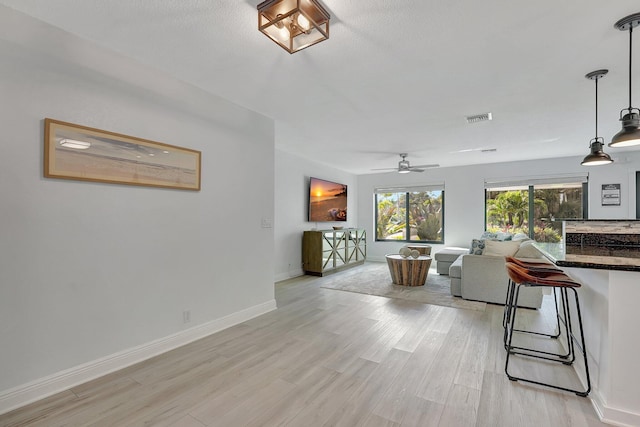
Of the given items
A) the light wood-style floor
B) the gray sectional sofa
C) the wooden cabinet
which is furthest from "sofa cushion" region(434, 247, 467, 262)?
the light wood-style floor

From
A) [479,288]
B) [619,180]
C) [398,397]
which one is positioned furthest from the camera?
[619,180]

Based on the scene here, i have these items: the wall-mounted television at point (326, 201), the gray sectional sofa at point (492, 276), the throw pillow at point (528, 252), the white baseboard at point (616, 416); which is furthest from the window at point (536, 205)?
the white baseboard at point (616, 416)

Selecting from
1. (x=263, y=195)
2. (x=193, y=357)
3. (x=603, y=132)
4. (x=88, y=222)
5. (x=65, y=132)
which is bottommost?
(x=193, y=357)

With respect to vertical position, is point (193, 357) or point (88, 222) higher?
point (88, 222)

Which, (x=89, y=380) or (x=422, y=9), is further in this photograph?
(x=89, y=380)

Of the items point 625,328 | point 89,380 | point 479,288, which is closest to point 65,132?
point 89,380

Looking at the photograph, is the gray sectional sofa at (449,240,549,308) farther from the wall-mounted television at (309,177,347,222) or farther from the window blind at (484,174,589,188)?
the wall-mounted television at (309,177,347,222)

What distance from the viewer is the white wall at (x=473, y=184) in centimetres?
539

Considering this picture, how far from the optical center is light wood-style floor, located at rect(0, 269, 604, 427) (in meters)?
1.74

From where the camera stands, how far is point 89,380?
2107 mm

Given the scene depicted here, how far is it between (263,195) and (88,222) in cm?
181

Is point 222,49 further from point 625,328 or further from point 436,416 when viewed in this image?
point 625,328

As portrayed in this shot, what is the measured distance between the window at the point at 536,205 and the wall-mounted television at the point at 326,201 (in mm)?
3352

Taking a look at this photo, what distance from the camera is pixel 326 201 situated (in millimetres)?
6742
